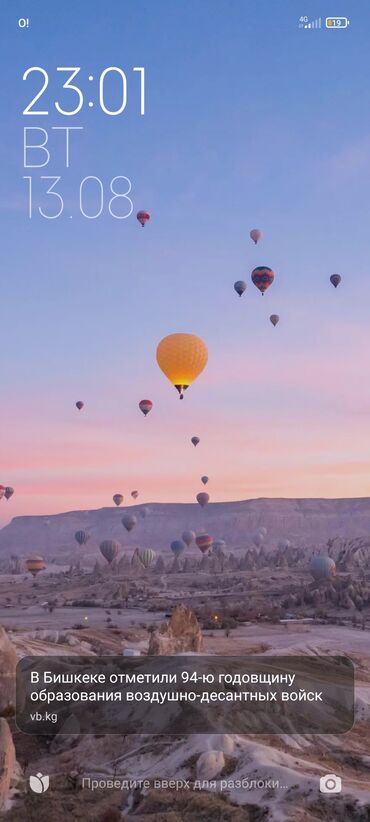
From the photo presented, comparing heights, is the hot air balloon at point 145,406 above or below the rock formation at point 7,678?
above

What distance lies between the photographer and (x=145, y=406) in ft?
282

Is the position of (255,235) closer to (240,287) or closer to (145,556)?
(240,287)

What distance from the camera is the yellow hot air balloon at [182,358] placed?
54125 millimetres

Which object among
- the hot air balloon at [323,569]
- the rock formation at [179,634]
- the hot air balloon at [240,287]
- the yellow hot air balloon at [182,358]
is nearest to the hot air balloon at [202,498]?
the hot air balloon at [323,569]

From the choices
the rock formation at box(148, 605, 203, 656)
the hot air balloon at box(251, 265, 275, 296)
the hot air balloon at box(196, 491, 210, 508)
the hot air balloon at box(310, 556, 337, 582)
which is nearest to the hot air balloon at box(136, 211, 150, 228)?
the hot air balloon at box(251, 265, 275, 296)

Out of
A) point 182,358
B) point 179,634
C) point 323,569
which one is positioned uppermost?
point 182,358

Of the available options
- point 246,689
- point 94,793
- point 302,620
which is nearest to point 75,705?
point 246,689

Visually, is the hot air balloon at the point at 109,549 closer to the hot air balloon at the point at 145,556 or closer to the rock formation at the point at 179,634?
the hot air balloon at the point at 145,556

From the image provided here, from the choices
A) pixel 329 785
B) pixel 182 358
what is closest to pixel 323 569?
pixel 182 358

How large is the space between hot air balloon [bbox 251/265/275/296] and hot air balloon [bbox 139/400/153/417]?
77.2 feet

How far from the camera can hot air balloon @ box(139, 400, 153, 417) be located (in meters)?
85.8

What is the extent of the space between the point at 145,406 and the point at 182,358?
32196 millimetres

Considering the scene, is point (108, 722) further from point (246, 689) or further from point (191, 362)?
point (191, 362)

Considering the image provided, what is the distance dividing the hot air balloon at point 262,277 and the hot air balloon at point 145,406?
77.2 feet
